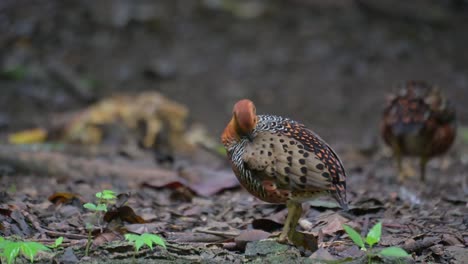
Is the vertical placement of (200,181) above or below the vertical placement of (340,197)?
above

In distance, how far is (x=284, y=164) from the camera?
405 cm

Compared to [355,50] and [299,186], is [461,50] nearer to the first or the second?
[355,50]

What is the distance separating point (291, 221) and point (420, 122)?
3547 millimetres

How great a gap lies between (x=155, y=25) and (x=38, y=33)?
1847 mm

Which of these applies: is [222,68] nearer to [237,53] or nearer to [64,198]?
[237,53]

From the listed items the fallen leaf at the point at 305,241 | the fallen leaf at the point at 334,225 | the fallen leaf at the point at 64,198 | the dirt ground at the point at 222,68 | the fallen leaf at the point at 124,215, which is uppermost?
the dirt ground at the point at 222,68

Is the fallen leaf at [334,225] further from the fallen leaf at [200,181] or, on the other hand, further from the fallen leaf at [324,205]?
the fallen leaf at [200,181]

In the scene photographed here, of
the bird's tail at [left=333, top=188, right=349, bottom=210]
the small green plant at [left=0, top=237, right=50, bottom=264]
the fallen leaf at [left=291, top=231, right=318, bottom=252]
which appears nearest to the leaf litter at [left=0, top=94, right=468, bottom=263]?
the fallen leaf at [left=291, top=231, right=318, bottom=252]

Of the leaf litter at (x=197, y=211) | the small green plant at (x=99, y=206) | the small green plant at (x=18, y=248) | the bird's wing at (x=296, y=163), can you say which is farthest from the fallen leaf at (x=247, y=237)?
the small green plant at (x=18, y=248)

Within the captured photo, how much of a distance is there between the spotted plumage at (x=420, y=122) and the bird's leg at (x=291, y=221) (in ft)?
11.0

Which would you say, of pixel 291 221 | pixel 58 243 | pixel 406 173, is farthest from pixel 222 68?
pixel 58 243

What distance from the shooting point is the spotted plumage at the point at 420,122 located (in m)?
7.37

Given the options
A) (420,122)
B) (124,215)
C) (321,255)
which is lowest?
(321,255)

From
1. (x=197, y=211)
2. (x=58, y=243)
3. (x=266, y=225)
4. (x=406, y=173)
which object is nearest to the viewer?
(x=58, y=243)
